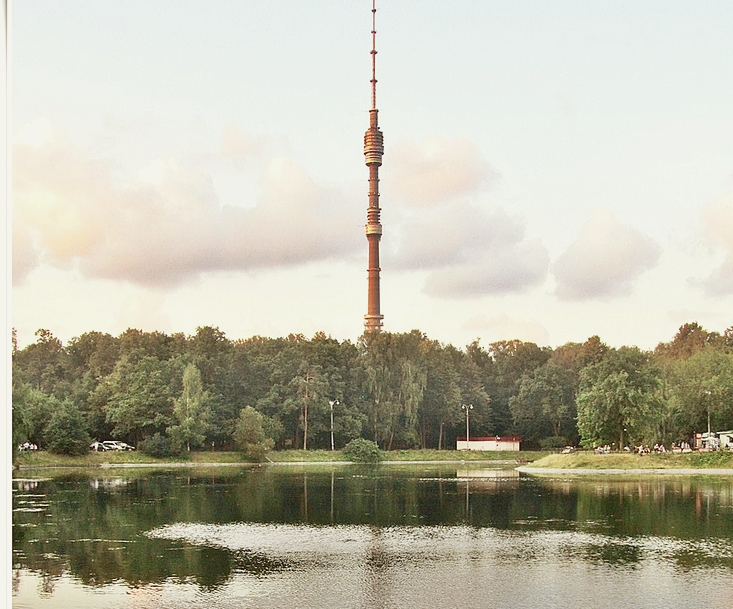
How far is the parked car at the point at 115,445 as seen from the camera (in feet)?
107

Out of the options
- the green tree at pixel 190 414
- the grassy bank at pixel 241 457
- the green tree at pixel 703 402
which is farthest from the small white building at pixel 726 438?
the green tree at pixel 190 414

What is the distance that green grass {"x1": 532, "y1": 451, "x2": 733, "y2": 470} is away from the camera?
25.0 m

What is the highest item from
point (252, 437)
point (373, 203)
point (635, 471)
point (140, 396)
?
point (373, 203)

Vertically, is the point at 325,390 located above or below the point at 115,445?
above

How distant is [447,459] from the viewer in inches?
1331

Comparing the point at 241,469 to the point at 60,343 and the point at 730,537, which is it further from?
the point at 730,537

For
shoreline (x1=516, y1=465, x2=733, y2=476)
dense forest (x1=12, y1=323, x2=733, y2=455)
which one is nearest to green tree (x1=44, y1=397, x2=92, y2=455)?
dense forest (x1=12, y1=323, x2=733, y2=455)

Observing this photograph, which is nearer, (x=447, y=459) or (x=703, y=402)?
(x=703, y=402)

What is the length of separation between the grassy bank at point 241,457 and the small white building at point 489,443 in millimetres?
1175

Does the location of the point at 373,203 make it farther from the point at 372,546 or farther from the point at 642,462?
the point at 372,546

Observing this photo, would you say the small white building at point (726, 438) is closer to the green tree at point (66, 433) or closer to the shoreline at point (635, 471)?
the shoreline at point (635, 471)

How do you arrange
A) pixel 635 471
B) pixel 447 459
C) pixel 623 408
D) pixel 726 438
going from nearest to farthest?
pixel 635 471 → pixel 623 408 → pixel 726 438 → pixel 447 459

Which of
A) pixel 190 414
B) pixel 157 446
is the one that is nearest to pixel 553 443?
pixel 190 414

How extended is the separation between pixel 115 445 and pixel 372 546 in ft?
75.3
